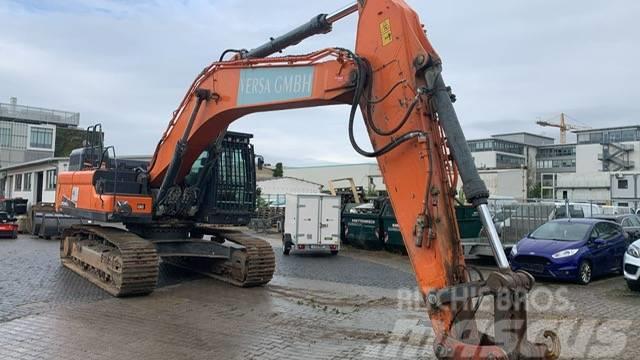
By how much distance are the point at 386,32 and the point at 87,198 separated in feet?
26.7

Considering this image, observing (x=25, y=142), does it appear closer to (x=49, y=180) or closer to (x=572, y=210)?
(x=49, y=180)

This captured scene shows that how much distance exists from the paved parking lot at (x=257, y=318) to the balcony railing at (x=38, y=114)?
90.1 m

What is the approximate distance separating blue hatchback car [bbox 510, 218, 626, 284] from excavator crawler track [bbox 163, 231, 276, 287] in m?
6.25

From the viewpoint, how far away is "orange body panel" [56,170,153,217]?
36.7ft

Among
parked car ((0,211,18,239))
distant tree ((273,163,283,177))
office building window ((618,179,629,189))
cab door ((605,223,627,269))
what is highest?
distant tree ((273,163,283,177))

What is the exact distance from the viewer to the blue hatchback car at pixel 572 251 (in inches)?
527

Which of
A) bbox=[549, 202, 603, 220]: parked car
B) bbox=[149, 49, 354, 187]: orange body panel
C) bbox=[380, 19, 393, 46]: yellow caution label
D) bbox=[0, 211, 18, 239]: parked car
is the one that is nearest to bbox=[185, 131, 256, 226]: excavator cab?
bbox=[149, 49, 354, 187]: orange body panel

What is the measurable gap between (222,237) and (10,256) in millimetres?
7249

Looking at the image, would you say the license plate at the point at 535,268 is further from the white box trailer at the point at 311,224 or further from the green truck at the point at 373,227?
the white box trailer at the point at 311,224

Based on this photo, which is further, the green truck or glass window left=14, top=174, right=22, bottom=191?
glass window left=14, top=174, right=22, bottom=191

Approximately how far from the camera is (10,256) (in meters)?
16.4

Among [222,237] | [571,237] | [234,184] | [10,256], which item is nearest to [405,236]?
[234,184]

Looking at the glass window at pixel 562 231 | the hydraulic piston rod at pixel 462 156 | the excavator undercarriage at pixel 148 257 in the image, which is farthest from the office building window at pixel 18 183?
the hydraulic piston rod at pixel 462 156

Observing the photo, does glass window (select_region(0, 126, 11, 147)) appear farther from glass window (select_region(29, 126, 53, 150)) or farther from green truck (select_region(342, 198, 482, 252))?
green truck (select_region(342, 198, 482, 252))
